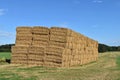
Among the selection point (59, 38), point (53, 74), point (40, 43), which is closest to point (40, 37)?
point (40, 43)

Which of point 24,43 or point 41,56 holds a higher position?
point 24,43

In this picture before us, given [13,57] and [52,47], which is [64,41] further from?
[13,57]

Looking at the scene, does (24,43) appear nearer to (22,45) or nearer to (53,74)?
(22,45)

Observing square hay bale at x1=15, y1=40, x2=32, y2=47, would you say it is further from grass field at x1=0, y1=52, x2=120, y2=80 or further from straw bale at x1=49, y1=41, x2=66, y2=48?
grass field at x1=0, y1=52, x2=120, y2=80

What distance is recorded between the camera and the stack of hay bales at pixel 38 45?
89.3 feet

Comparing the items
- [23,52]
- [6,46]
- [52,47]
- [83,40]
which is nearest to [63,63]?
[52,47]

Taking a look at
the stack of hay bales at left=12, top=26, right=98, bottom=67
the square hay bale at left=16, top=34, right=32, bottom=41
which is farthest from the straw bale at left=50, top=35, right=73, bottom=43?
the square hay bale at left=16, top=34, right=32, bottom=41

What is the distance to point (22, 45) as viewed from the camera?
2794 cm

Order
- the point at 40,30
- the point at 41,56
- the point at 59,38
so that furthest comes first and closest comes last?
the point at 40,30 → the point at 59,38 → the point at 41,56

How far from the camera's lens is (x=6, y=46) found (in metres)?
77.4

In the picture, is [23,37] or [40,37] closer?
[40,37]

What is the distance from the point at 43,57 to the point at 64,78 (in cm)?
911

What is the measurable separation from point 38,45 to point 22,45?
52.6 inches

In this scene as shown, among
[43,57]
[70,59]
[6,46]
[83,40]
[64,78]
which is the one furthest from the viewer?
[6,46]
